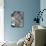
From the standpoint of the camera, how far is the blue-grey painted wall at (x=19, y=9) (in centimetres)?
499

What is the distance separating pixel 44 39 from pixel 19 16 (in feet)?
8.54

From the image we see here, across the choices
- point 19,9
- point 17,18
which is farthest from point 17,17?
point 19,9

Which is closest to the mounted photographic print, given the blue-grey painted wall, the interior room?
the interior room

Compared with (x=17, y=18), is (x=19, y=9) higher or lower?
higher

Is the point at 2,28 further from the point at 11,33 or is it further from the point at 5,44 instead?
the point at 5,44

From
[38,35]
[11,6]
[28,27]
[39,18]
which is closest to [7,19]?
[11,6]

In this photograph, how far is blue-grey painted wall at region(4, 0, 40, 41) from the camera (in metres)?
4.99

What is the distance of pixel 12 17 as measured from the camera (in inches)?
198

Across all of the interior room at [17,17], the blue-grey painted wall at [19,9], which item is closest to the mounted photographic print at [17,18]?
the interior room at [17,17]

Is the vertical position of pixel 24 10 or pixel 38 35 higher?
pixel 24 10

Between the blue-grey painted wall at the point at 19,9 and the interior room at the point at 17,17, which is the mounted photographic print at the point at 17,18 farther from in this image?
the blue-grey painted wall at the point at 19,9

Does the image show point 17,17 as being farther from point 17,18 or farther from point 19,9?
point 19,9

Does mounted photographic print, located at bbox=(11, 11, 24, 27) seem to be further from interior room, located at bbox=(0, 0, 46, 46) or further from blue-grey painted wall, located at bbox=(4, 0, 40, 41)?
blue-grey painted wall, located at bbox=(4, 0, 40, 41)

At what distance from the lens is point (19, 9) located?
505 centimetres
